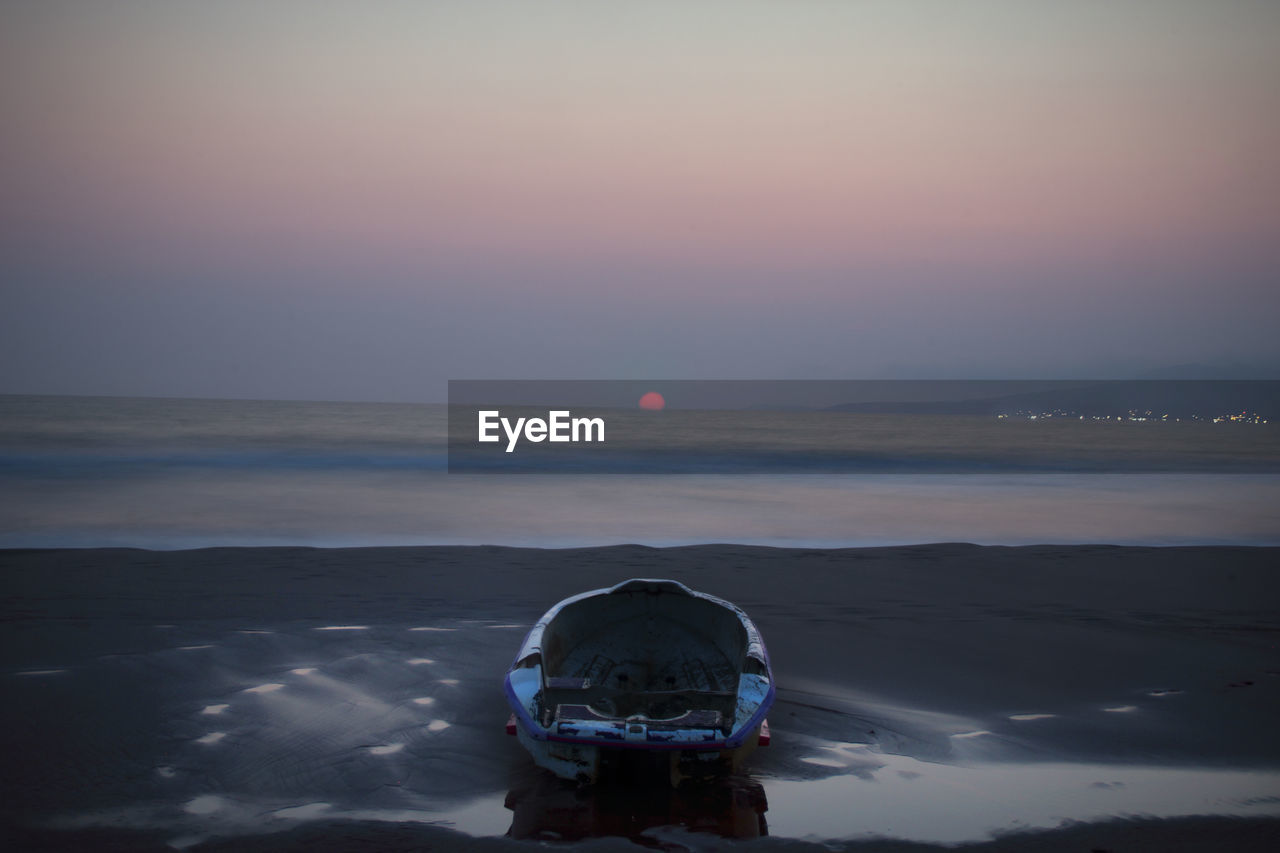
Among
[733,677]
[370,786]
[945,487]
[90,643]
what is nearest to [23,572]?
[90,643]

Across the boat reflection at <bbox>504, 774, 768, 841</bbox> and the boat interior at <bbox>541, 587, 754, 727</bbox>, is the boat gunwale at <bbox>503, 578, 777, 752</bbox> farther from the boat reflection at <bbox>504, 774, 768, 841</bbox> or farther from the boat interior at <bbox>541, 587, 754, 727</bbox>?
the boat reflection at <bbox>504, 774, 768, 841</bbox>

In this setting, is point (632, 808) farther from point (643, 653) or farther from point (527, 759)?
point (643, 653)

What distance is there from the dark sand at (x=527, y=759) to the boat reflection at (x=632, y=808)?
0.02 metres

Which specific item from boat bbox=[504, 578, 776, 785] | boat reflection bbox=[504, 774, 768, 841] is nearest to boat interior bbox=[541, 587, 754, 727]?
boat bbox=[504, 578, 776, 785]

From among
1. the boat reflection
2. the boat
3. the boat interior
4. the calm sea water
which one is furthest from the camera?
the calm sea water

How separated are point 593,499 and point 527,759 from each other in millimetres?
16543

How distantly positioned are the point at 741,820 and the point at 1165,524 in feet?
55.5

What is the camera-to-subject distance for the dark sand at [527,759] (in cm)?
454

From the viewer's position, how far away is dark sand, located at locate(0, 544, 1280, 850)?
14.9 feet

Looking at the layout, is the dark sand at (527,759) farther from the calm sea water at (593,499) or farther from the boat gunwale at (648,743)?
the calm sea water at (593,499)

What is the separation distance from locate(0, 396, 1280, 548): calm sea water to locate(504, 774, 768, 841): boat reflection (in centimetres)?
950

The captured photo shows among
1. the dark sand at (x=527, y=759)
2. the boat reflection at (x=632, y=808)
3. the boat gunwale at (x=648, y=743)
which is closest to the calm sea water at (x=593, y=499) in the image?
the dark sand at (x=527, y=759)

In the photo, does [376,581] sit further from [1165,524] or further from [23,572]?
[1165,524]

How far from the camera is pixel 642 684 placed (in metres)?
5.98
